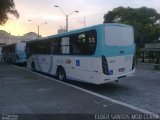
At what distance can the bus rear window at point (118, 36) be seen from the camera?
12.4 m

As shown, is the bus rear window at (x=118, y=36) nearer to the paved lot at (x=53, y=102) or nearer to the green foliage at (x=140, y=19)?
the paved lot at (x=53, y=102)

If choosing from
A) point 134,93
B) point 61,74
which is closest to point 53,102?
point 134,93

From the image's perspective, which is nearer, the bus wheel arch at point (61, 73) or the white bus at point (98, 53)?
the white bus at point (98, 53)

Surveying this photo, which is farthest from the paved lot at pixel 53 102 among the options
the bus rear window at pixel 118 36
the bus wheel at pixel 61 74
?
the bus wheel at pixel 61 74

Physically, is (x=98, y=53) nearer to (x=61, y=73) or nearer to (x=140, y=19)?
(x=61, y=73)

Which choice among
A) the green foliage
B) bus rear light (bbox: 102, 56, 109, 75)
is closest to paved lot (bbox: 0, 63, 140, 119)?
bus rear light (bbox: 102, 56, 109, 75)

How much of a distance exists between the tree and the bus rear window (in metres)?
18.6

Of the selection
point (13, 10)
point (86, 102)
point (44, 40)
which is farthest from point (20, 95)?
point (13, 10)

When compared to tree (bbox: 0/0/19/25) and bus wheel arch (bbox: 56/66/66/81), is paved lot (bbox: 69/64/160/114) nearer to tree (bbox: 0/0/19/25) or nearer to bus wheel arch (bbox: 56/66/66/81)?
bus wheel arch (bbox: 56/66/66/81)

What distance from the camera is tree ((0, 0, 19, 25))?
29.1 m

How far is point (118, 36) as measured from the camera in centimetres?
1284

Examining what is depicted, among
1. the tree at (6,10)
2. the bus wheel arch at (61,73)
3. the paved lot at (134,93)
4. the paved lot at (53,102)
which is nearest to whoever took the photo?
the paved lot at (53,102)

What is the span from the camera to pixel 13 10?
3338 centimetres

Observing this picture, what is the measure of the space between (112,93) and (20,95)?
4.10m
